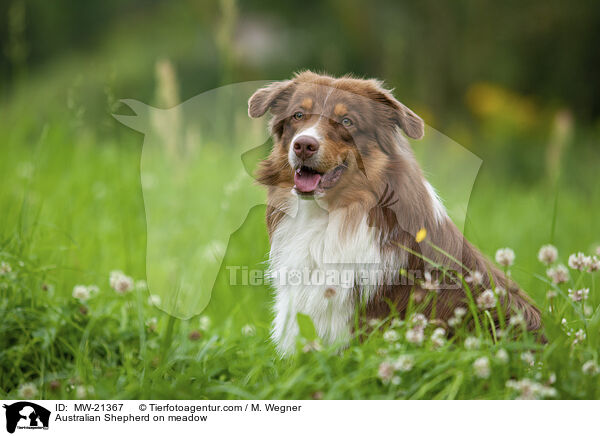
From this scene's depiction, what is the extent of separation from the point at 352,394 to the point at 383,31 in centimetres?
368

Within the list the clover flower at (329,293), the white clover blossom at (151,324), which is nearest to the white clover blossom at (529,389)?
the clover flower at (329,293)

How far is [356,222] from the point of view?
2.77m

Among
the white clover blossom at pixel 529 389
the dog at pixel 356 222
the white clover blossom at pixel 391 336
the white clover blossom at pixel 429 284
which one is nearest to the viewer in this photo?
the white clover blossom at pixel 529 389

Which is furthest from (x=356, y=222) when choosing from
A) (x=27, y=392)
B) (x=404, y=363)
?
(x=27, y=392)

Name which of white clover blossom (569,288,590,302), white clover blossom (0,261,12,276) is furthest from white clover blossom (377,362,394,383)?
white clover blossom (0,261,12,276)

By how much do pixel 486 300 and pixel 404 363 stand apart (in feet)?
1.60

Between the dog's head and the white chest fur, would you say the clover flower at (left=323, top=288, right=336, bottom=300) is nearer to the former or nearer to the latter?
the white chest fur

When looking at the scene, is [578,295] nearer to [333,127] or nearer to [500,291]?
[500,291]

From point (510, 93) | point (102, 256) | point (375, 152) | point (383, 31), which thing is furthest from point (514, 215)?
point (102, 256)

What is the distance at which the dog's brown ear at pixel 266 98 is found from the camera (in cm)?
273

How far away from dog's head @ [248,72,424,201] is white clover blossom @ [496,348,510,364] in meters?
0.94

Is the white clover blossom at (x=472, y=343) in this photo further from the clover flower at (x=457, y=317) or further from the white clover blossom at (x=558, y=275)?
the white clover blossom at (x=558, y=275)

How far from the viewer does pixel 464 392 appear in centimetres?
231
